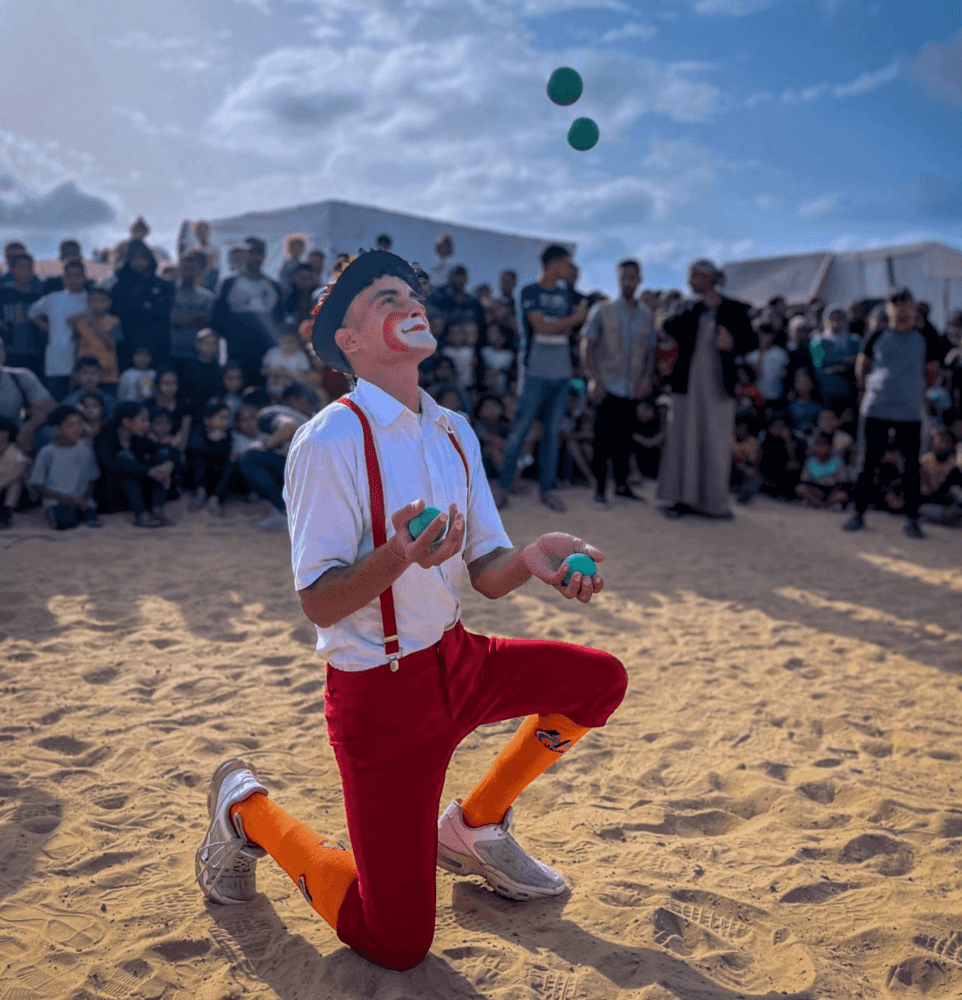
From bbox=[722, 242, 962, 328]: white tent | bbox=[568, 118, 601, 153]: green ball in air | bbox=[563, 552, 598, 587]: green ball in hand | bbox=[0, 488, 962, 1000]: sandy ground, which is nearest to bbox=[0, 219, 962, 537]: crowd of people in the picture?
bbox=[0, 488, 962, 1000]: sandy ground

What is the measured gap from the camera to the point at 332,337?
2291 millimetres

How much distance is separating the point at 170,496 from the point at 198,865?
18.7ft

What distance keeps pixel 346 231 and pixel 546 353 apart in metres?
5.05

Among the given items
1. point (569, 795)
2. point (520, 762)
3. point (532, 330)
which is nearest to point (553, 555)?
point (520, 762)

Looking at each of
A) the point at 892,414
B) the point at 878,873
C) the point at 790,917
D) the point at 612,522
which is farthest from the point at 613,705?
the point at 892,414

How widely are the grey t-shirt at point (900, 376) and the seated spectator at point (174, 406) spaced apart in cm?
610

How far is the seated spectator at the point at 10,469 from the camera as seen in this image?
6.82 m

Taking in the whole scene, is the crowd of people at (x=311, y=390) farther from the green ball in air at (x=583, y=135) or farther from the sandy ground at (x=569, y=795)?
the green ball in air at (x=583, y=135)

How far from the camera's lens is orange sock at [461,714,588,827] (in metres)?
2.41

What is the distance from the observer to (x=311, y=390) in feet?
26.9

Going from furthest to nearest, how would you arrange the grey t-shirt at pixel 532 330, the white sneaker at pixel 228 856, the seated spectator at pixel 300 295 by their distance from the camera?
the seated spectator at pixel 300 295 → the grey t-shirt at pixel 532 330 → the white sneaker at pixel 228 856

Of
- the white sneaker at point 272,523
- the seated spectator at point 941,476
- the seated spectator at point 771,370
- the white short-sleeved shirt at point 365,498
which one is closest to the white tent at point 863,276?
the seated spectator at point 771,370

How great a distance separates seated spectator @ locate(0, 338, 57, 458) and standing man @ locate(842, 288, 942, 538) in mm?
7047

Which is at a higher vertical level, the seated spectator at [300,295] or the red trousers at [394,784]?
the seated spectator at [300,295]
